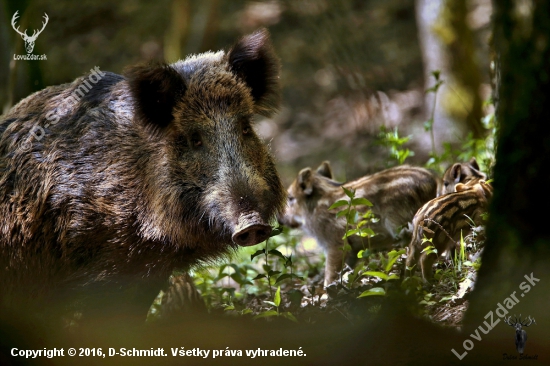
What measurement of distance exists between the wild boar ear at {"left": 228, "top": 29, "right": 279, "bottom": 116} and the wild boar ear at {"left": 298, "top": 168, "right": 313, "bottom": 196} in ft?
6.10

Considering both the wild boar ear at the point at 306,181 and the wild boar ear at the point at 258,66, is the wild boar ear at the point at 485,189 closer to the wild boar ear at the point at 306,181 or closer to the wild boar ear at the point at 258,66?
the wild boar ear at the point at 258,66

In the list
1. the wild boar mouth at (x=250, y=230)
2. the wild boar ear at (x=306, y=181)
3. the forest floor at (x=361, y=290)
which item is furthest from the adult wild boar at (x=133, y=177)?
the wild boar ear at (x=306, y=181)

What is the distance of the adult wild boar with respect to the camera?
474 centimetres

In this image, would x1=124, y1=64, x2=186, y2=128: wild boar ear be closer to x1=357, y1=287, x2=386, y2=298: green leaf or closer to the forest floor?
the forest floor

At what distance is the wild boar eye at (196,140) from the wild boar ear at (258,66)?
0.63 meters

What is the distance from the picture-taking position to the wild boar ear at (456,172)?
5810mm

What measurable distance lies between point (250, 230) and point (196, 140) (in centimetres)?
101

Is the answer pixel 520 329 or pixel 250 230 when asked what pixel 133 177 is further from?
pixel 520 329

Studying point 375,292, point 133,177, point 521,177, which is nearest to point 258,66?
point 133,177

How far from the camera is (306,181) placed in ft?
23.3

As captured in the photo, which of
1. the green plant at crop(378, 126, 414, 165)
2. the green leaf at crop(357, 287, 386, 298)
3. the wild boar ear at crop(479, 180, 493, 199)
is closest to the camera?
the green leaf at crop(357, 287, 386, 298)

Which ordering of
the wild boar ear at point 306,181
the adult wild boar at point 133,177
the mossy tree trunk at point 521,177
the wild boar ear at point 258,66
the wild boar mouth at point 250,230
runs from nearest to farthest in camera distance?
the mossy tree trunk at point 521,177 → the wild boar mouth at point 250,230 → the adult wild boar at point 133,177 → the wild boar ear at point 258,66 → the wild boar ear at point 306,181

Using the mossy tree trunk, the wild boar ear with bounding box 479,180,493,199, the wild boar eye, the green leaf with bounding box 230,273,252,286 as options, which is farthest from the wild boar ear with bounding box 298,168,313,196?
the mossy tree trunk

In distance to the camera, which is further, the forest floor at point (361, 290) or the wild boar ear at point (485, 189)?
the wild boar ear at point (485, 189)
